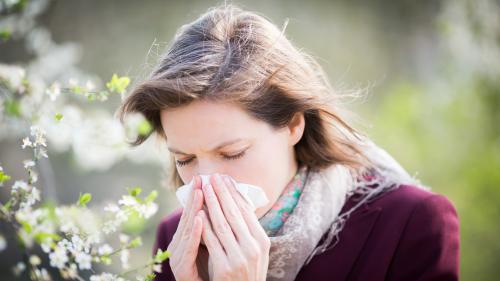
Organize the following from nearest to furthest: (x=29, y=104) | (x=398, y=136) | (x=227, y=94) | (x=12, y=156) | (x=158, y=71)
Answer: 1. (x=29, y=104)
2. (x=227, y=94)
3. (x=158, y=71)
4. (x=398, y=136)
5. (x=12, y=156)

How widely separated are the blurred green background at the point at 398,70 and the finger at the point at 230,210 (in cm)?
67

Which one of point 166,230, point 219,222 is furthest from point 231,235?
point 166,230

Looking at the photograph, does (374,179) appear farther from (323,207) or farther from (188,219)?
(188,219)

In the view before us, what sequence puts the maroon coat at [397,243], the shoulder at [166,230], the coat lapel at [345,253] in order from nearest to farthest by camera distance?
the maroon coat at [397,243]
the coat lapel at [345,253]
the shoulder at [166,230]

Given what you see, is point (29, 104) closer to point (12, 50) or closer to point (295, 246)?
point (295, 246)

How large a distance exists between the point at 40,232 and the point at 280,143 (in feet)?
4.29

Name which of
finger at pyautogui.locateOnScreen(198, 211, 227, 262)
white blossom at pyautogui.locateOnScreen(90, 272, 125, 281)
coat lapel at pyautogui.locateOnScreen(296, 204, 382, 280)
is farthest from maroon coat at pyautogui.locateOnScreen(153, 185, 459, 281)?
white blossom at pyautogui.locateOnScreen(90, 272, 125, 281)

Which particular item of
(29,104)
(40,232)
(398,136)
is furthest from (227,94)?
(398,136)

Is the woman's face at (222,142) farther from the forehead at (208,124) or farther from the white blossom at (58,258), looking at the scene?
the white blossom at (58,258)

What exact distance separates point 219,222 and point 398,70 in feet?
17.8

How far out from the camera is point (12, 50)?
514 centimetres

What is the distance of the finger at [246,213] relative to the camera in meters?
1.96

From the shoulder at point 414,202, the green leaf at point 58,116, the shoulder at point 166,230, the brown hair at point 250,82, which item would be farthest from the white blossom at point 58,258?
the shoulder at point 166,230

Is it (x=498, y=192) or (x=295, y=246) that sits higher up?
(x=295, y=246)
